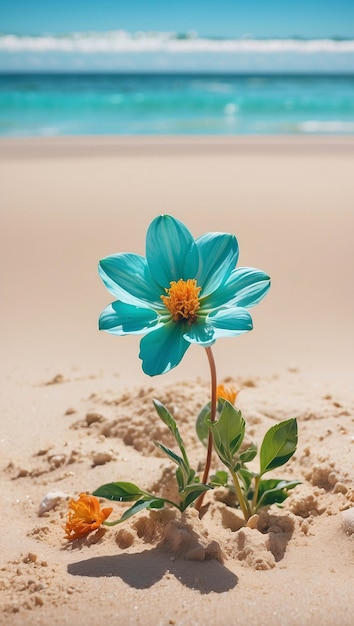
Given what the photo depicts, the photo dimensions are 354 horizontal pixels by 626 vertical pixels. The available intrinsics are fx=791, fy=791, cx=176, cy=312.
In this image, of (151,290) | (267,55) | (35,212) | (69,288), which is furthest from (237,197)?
(267,55)

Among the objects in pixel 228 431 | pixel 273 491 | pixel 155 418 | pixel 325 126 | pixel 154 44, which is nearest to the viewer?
pixel 228 431

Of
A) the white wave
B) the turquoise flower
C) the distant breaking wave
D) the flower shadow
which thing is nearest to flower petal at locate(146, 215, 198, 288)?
the turquoise flower

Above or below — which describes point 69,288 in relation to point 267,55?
below

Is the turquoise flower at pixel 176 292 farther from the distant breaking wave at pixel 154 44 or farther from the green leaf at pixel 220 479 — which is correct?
the distant breaking wave at pixel 154 44

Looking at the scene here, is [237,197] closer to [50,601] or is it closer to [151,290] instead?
[151,290]

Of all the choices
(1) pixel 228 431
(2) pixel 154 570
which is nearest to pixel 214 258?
(1) pixel 228 431

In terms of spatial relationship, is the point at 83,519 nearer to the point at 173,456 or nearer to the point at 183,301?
the point at 173,456
